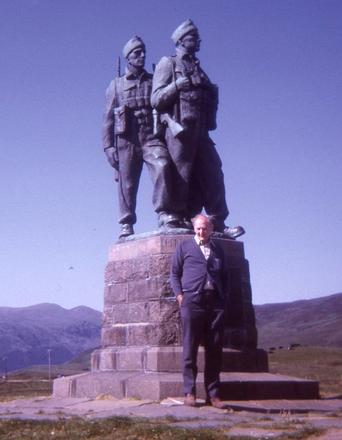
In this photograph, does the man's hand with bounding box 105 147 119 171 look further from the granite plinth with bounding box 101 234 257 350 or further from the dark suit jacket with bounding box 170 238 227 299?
the dark suit jacket with bounding box 170 238 227 299

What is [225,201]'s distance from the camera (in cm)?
1036

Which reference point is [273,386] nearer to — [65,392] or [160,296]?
[160,296]

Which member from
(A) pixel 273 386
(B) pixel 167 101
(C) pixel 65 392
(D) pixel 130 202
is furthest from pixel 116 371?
(B) pixel 167 101

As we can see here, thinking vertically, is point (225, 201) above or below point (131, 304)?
above

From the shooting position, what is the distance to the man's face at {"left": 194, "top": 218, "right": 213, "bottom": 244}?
7.44 metres

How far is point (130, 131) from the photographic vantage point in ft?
35.3

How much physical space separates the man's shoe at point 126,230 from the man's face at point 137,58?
8.03ft

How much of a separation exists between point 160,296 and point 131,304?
635mm

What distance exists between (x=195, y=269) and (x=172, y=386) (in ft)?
4.81

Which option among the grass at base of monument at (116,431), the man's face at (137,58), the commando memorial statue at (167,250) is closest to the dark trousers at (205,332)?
the commando memorial statue at (167,250)

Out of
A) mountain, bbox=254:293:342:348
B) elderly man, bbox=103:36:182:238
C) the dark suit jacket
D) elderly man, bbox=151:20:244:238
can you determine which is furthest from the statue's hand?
mountain, bbox=254:293:342:348

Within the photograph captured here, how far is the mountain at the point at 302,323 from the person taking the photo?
51647 millimetres

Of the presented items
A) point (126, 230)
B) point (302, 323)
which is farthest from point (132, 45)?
point (302, 323)

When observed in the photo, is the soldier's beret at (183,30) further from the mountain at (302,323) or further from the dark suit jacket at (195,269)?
the mountain at (302,323)
